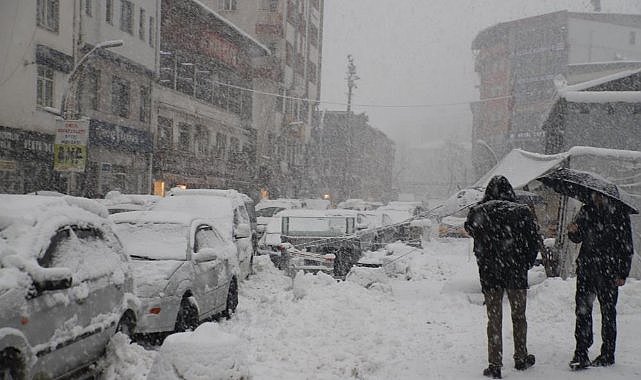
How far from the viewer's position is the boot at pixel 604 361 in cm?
629

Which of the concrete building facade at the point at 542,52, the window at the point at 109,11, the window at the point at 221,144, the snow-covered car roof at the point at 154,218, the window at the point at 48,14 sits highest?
the concrete building facade at the point at 542,52

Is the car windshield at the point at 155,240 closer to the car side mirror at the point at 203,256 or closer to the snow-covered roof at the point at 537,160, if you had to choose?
the car side mirror at the point at 203,256

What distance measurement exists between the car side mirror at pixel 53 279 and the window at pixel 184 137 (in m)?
31.8

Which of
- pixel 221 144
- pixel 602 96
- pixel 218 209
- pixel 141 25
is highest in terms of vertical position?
pixel 141 25

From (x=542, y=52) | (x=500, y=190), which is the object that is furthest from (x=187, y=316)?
(x=542, y=52)

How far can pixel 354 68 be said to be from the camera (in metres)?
56.6

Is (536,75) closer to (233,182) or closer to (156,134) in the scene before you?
(233,182)

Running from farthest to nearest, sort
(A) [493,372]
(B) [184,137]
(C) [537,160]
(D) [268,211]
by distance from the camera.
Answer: (B) [184,137], (D) [268,211], (C) [537,160], (A) [493,372]

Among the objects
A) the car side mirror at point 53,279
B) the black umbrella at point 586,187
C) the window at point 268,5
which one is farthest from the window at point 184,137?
the car side mirror at point 53,279

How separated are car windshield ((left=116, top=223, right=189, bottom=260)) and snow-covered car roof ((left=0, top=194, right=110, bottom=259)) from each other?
251 centimetres

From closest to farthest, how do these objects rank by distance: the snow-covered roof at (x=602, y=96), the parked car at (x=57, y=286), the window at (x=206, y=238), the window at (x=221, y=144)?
1. the parked car at (x=57, y=286)
2. the window at (x=206, y=238)
3. the snow-covered roof at (x=602, y=96)
4. the window at (x=221, y=144)

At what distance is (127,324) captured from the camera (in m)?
6.58

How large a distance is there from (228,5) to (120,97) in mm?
25061

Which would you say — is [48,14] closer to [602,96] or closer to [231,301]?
[231,301]
